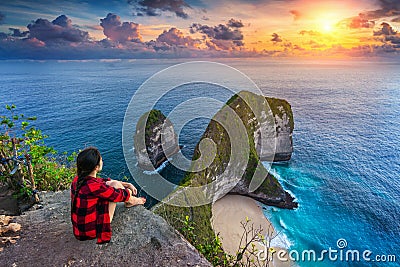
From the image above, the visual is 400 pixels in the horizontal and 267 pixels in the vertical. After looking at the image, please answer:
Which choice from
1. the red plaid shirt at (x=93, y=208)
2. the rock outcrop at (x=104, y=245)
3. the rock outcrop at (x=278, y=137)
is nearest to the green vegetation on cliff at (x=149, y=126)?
the rock outcrop at (x=278, y=137)

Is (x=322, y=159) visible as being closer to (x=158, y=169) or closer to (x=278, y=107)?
(x=278, y=107)

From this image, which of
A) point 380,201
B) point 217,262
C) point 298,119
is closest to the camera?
point 217,262

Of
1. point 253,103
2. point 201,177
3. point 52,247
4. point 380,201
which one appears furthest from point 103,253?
point 253,103

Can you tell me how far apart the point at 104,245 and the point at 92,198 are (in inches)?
53.2

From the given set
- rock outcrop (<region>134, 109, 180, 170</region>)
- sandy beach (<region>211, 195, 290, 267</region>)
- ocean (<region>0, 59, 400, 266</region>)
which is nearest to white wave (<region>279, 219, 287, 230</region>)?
ocean (<region>0, 59, 400, 266</region>)

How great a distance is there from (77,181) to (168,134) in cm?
3836

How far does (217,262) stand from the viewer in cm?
652

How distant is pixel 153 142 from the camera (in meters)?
39.7

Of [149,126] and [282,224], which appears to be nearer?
[282,224]

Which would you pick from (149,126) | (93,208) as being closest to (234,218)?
(149,126)

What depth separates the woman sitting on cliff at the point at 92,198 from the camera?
463 cm

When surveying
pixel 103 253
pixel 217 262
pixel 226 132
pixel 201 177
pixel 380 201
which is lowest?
pixel 380 201

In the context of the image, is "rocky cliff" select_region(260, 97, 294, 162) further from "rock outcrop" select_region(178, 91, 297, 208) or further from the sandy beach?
the sandy beach

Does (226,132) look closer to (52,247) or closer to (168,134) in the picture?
(168,134)
